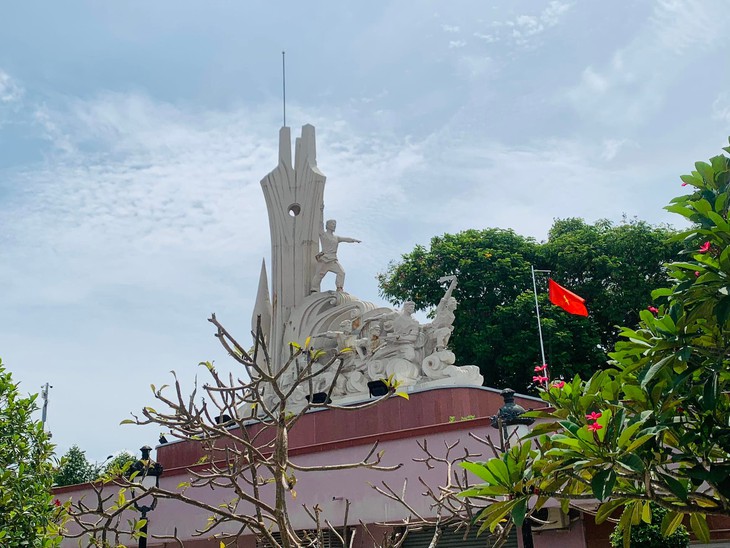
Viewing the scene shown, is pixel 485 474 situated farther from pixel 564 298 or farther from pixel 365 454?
pixel 564 298

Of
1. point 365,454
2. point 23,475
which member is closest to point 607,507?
point 23,475

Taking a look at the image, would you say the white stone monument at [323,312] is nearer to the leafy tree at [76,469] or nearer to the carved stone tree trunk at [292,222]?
the carved stone tree trunk at [292,222]

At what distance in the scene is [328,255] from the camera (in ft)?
61.0

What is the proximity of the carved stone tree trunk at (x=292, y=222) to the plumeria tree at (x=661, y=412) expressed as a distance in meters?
13.6

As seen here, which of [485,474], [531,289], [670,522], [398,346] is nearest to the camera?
[485,474]

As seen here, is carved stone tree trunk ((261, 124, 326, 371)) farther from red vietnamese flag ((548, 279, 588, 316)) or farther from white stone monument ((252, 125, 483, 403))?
red vietnamese flag ((548, 279, 588, 316))

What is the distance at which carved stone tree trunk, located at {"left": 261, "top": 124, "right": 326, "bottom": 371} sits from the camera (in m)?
18.7

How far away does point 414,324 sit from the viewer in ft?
50.1

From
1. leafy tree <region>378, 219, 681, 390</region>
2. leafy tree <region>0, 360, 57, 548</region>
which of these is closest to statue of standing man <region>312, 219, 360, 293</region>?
leafy tree <region>378, 219, 681, 390</region>

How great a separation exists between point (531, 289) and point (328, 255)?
8406mm

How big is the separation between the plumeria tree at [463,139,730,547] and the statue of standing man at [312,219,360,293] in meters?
13.4

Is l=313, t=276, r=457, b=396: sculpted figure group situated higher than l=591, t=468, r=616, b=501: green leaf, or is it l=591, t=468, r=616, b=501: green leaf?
l=313, t=276, r=457, b=396: sculpted figure group

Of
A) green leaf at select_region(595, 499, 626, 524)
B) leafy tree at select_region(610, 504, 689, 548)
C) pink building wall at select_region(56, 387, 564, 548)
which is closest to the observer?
green leaf at select_region(595, 499, 626, 524)

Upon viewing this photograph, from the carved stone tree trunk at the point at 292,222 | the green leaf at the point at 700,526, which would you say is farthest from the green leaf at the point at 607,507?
the carved stone tree trunk at the point at 292,222
